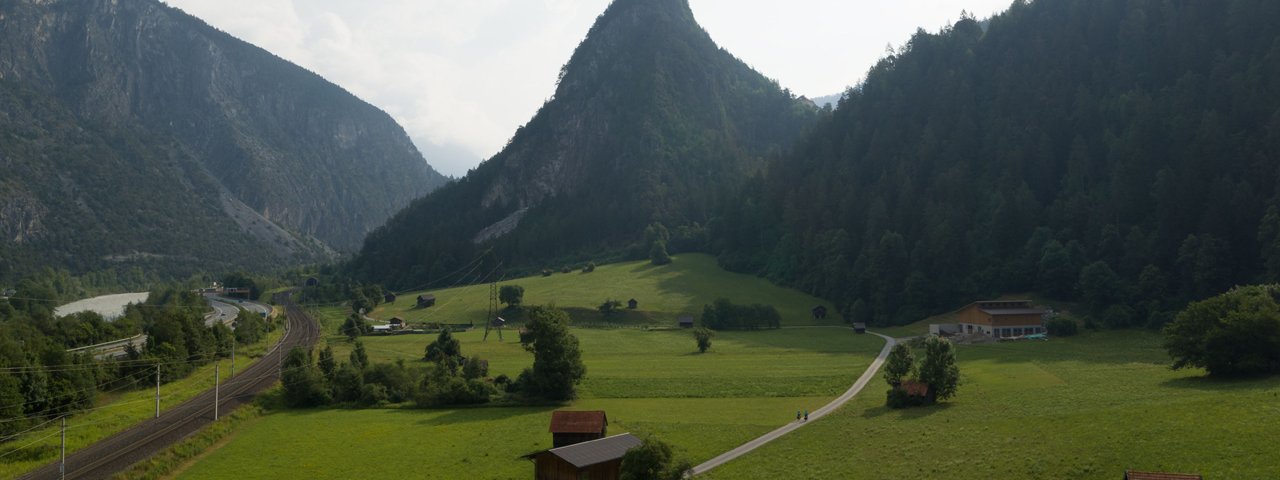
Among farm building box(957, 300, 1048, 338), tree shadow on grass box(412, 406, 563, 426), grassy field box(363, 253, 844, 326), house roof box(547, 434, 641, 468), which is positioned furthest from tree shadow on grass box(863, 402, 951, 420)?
grassy field box(363, 253, 844, 326)

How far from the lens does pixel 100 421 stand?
63.7 meters

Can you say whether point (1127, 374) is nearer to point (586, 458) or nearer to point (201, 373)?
point (586, 458)

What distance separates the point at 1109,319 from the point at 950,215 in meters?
42.0

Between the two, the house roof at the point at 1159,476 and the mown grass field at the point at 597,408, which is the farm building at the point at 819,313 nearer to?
the mown grass field at the point at 597,408

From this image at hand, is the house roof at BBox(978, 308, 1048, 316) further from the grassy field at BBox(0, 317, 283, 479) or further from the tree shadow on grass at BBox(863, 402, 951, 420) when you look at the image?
the grassy field at BBox(0, 317, 283, 479)

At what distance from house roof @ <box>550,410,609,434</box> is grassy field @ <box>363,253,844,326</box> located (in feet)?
216

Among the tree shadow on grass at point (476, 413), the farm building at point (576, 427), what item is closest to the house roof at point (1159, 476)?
the farm building at point (576, 427)

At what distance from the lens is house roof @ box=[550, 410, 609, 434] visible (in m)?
54.2

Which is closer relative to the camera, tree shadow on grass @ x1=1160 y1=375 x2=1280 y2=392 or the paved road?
the paved road

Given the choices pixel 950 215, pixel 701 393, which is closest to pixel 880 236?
pixel 950 215

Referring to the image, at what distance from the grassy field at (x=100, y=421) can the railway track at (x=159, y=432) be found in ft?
3.65

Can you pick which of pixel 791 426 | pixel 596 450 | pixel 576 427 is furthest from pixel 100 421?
pixel 791 426

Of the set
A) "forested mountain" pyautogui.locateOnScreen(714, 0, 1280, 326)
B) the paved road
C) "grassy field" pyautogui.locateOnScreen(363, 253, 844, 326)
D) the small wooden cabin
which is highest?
"forested mountain" pyautogui.locateOnScreen(714, 0, 1280, 326)

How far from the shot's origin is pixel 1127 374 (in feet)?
215
